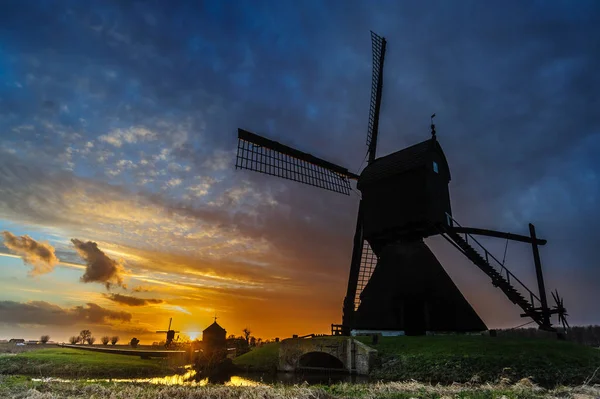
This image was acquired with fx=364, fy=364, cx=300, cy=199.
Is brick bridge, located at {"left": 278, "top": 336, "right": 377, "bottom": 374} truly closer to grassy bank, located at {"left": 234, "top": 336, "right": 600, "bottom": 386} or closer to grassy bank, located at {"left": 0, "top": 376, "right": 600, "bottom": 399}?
grassy bank, located at {"left": 234, "top": 336, "right": 600, "bottom": 386}

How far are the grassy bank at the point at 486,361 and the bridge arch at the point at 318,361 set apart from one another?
807cm

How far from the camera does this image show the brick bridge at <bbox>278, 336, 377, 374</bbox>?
25.0 m

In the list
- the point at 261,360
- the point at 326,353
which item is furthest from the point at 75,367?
the point at 326,353

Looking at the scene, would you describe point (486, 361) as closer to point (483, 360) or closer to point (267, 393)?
point (483, 360)

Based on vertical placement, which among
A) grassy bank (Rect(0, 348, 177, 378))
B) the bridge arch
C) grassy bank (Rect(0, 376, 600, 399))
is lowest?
grassy bank (Rect(0, 348, 177, 378))

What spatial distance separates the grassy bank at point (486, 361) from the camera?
1936 cm

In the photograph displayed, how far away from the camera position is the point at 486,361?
67.3 feet

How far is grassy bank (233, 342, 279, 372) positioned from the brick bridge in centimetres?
120

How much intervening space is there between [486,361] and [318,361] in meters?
15.3

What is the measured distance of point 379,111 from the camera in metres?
39.1

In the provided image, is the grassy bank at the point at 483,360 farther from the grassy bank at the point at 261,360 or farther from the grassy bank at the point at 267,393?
the grassy bank at the point at 261,360

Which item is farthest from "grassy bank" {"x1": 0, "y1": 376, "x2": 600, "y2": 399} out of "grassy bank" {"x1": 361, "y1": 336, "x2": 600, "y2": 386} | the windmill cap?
the windmill cap

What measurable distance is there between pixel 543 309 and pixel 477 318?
4384 millimetres

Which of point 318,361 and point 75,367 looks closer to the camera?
point 75,367
